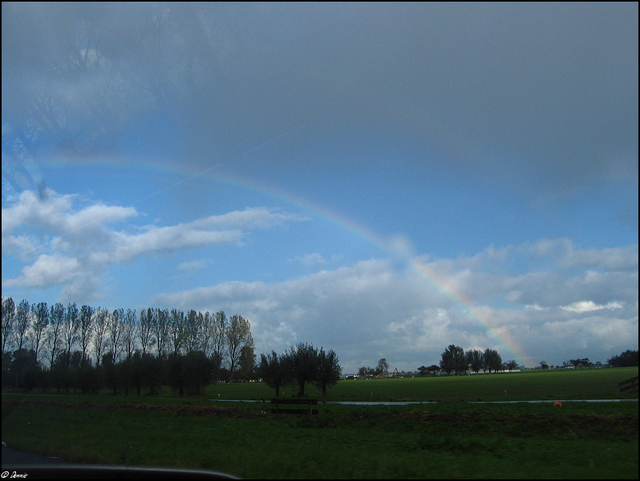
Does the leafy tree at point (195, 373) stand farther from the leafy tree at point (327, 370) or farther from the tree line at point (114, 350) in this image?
the leafy tree at point (327, 370)

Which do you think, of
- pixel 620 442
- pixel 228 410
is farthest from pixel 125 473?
pixel 228 410

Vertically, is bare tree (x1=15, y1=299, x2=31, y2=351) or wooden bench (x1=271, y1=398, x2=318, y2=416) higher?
bare tree (x1=15, y1=299, x2=31, y2=351)

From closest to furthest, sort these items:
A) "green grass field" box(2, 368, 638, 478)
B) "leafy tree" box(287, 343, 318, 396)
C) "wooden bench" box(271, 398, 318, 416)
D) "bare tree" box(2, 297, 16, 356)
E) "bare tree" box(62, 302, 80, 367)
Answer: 1. "green grass field" box(2, 368, 638, 478)
2. "bare tree" box(2, 297, 16, 356)
3. "wooden bench" box(271, 398, 318, 416)
4. "bare tree" box(62, 302, 80, 367)
5. "leafy tree" box(287, 343, 318, 396)

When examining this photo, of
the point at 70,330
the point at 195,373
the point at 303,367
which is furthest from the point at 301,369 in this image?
the point at 70,330

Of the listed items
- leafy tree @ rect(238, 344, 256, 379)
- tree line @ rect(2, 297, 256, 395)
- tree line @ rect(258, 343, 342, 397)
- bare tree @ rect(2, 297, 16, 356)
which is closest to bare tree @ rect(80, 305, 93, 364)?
tree line @ rect(2, 297, 256, 395)

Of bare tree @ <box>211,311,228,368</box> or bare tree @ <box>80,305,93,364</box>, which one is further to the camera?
bare tree @ <box>211,311,228,368</box>

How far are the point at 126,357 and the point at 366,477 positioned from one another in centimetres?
8078

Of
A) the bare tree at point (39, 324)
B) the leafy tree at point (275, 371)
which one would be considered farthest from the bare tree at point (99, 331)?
the bare tree at point (39, 324)

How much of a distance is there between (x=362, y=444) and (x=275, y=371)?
172ft

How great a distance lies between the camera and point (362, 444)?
15930 mm

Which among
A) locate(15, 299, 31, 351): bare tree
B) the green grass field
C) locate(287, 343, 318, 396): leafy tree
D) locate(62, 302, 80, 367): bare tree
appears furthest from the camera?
locate(287, 343, 318, 396): leafy tree

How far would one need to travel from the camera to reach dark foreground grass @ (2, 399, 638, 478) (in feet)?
31.2

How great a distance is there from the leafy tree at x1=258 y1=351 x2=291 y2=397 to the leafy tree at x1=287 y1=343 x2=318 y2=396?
97cm

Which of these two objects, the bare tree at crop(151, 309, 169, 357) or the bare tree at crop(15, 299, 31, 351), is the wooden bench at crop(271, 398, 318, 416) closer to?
the bare tree at crop(15, 299, 31, 351)
